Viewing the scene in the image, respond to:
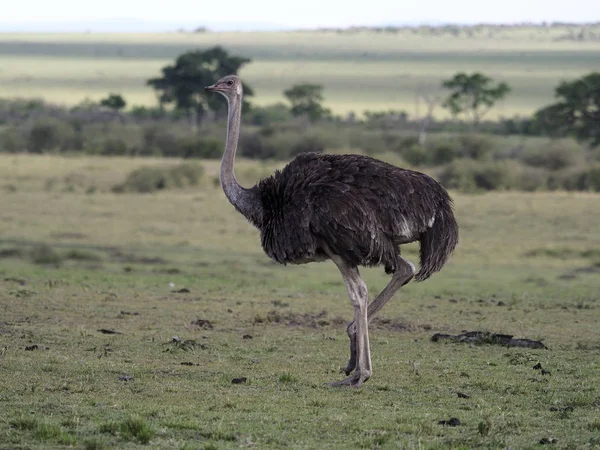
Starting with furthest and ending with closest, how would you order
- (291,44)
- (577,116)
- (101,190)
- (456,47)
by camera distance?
(291,44) → (456,47) → (577,116) → (101,190)

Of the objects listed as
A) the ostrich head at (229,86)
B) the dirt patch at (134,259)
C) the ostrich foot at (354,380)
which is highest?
the ostrich head at (229,86)

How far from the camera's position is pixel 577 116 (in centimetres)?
3822

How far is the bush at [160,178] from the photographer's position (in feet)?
99.0

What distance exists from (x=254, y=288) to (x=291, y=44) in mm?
138738

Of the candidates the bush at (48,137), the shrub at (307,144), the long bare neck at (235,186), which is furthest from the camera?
the bush at (48,137)

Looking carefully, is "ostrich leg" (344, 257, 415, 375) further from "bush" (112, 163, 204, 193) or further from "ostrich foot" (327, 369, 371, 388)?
"bush" (112, 163, 204, 193)

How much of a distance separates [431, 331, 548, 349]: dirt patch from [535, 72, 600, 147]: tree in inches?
1117

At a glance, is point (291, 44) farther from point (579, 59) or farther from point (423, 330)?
point (423, 330)

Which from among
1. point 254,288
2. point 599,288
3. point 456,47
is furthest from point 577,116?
point 456,47

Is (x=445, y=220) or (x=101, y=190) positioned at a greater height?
(x=445, y=220)

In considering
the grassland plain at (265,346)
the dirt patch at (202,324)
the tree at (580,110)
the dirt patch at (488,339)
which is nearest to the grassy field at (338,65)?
the tree at (580,110)

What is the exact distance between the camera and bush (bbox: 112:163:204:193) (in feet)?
99.0

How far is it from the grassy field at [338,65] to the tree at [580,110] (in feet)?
108

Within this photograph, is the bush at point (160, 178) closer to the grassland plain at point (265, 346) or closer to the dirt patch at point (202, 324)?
the grassland plain at point (265, 346)
